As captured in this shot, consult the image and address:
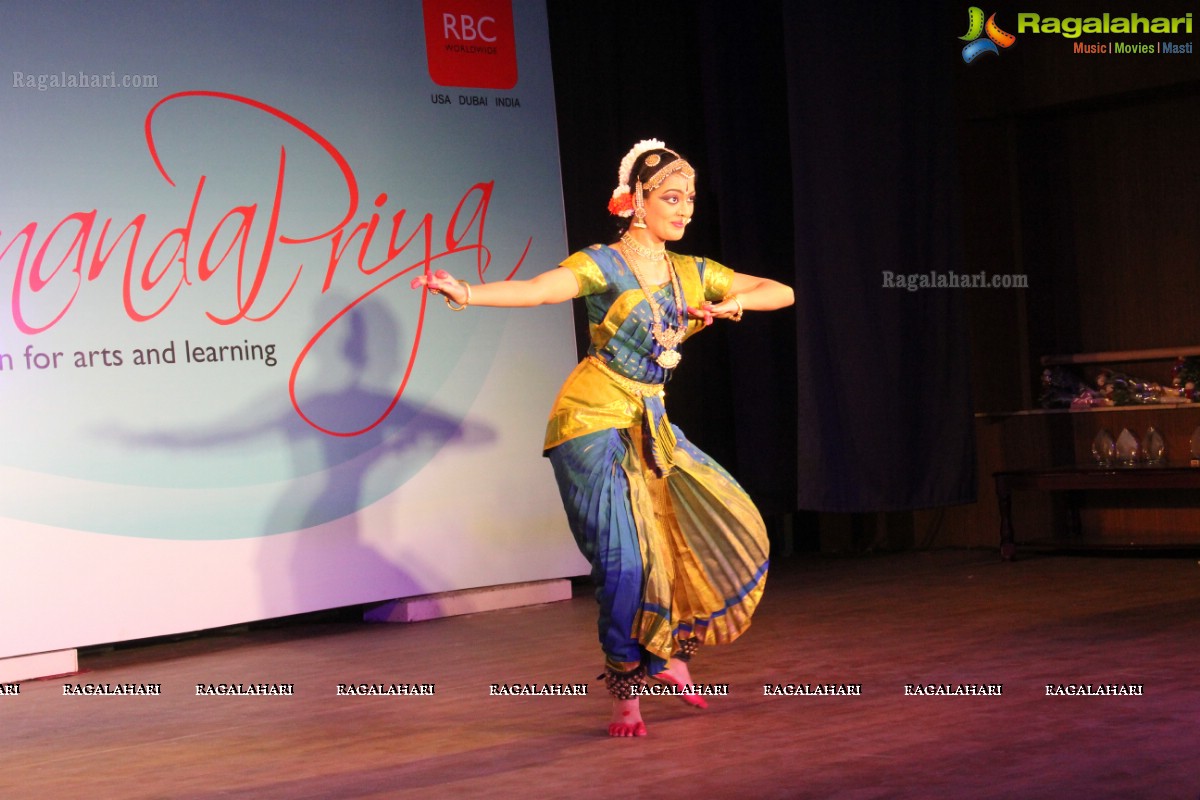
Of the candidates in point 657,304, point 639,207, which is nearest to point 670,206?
point 639,207

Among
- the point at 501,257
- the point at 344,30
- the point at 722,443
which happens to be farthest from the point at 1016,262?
the point at 344,30

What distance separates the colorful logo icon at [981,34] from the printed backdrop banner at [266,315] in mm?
2182

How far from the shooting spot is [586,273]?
377cm

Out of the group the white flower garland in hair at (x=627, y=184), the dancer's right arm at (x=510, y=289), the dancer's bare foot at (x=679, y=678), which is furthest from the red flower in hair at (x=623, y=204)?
the dancer's bare foot at (x=679, y=678)

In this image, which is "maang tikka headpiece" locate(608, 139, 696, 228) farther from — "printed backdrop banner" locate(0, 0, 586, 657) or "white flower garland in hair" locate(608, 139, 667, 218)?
"printed backdrop banner" locate(0, 0, 586, 657)

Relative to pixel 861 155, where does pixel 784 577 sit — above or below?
below

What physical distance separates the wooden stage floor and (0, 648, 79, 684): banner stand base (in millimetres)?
92

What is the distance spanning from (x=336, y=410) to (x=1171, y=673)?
3203 mm

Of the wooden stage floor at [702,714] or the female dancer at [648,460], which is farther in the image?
the female dancer at [648,460]

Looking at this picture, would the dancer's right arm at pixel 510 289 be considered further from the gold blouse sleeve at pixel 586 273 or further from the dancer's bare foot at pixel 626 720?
the dancer's bare foot at pixel 626 720

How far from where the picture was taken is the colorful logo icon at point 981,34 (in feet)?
23.3

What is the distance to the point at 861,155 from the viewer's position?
22.4 ft

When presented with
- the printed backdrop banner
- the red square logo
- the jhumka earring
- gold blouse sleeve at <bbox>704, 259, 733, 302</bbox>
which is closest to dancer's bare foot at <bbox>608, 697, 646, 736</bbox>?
gold blouse sleeve at <bbox>704, 259, 733, 302</bbox>

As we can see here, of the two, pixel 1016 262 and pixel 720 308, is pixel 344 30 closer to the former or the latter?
pixel 720 308
